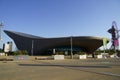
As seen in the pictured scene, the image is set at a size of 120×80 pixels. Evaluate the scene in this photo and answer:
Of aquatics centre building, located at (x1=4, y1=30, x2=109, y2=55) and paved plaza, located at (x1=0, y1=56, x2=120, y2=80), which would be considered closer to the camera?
paved plaza, located at (x1=0, y1=56, x2=120, y2=80)

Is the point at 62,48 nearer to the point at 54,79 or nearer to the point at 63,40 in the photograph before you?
the point at 63,40

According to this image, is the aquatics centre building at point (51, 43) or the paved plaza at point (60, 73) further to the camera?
the aquatics centre building at point (51, 43)

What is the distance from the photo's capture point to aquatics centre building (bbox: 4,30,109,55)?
8836 cm

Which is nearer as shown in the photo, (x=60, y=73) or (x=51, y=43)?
(x=60, y=73)

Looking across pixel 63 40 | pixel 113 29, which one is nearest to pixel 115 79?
pixel 63 40

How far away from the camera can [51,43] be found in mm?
94250

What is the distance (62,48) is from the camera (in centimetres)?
10669

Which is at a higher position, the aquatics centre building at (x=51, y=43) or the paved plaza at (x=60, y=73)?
the aquatics centre building at (x=51, y=43)

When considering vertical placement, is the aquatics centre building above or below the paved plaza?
above

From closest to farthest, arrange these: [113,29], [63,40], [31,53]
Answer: [63,40] < [31,53] < [113,29]

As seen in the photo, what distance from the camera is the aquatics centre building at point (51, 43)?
88363 millimetres

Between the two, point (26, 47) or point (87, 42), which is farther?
point (26, 47)

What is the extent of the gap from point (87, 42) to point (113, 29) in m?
42.3

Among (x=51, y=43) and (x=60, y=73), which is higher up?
(x=51, y=43)
